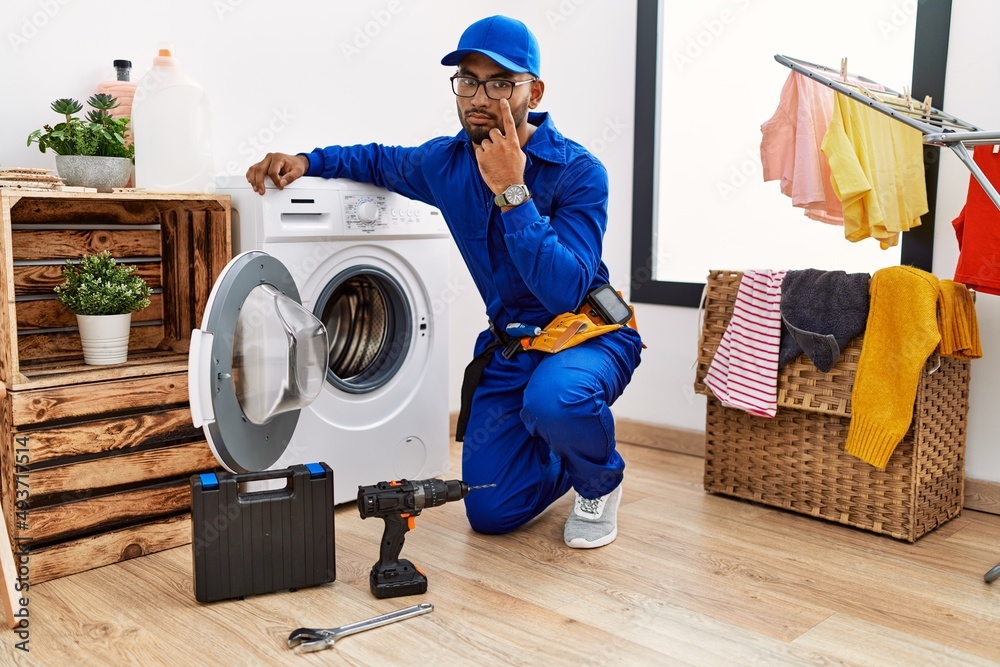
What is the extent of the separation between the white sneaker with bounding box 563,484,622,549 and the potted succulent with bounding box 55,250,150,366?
1142 mm

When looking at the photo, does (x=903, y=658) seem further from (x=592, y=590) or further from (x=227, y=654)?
(x=227, y=654)

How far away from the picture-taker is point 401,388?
2.48 meters

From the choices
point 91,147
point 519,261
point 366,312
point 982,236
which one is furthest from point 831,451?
point 91,147

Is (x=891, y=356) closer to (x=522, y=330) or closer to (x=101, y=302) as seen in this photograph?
(x=522, y=330)

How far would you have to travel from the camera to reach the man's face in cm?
207

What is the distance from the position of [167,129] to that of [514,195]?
Result: 0.90 metres

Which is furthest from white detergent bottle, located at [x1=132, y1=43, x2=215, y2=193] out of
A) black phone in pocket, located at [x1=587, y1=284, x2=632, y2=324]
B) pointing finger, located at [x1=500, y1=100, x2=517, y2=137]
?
black phone in pocket, located at [x1=587, y1=284, x2=632, y2=324]

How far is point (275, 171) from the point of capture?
2150mm

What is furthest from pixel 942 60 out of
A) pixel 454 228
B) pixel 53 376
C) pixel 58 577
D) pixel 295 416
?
pixel 58 577

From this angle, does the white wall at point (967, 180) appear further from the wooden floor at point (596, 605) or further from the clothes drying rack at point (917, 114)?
the wooden floor at point (596, 605)

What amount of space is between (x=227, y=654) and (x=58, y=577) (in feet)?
1.91

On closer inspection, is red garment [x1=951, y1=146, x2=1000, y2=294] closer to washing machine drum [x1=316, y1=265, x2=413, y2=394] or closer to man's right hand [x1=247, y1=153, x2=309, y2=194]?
washing machine drum [x1=316, y1=265, x2=413, y2=394]

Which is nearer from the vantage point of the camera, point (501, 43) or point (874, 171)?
point (501, 43)

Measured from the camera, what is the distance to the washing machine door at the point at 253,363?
160 centimetres
